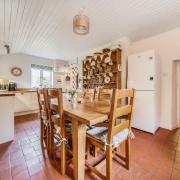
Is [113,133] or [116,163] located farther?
[116,163]

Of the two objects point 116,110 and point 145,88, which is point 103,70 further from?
point 116,110

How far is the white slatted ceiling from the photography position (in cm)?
204

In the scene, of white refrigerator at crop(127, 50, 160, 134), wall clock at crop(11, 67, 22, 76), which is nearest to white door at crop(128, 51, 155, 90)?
white refrigerator at crop(127, 50, 160, 134)

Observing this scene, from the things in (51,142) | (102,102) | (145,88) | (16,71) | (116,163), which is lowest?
(116,163)

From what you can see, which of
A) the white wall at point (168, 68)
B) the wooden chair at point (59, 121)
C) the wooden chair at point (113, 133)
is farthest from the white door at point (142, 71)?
the wooden chair at point (59, 121)

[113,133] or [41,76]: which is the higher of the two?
[41,76]

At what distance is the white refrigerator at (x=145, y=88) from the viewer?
2646mm

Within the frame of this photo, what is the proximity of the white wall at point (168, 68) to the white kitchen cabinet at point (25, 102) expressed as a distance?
13.6ft

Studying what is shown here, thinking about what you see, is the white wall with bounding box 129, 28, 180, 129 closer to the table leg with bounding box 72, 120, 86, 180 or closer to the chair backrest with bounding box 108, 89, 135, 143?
the chair backrest with bounding box 108, 89, 135, 143

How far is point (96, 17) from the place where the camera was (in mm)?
2508

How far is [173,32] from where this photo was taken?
9.52 ft

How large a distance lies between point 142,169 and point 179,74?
270 centimetres

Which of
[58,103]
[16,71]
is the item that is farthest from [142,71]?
[16,71]

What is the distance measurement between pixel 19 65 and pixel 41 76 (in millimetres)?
1132
